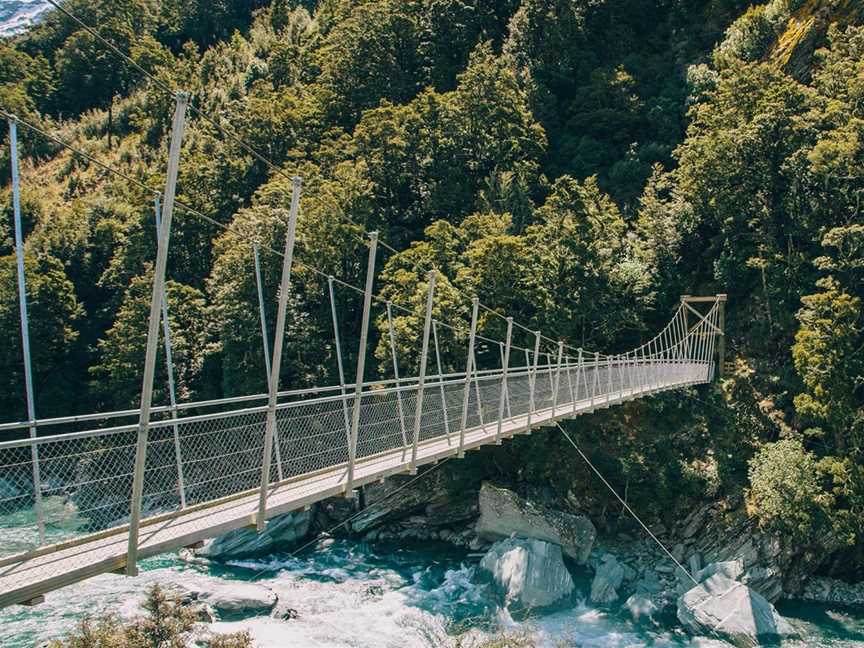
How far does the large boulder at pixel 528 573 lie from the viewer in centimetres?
1204

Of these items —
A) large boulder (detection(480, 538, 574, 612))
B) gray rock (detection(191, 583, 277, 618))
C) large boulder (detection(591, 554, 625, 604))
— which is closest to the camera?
gray rock (detection(191, 583, 277, 618))

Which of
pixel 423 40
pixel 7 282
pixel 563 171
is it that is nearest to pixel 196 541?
pixel 7 282

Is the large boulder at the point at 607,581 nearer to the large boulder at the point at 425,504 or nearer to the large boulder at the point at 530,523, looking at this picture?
the large boulder at the point at 530,523

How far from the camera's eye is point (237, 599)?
11.5 metres

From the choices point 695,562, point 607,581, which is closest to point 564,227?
point 695,562

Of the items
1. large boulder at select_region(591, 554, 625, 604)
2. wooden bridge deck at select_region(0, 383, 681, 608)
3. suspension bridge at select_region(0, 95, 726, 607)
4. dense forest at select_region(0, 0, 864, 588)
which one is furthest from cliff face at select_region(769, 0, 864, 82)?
wooden bridge deck at select_region(0, 383, 681, 608)

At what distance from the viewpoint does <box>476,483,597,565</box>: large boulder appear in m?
13.9

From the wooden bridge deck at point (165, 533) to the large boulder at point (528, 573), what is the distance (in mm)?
6377

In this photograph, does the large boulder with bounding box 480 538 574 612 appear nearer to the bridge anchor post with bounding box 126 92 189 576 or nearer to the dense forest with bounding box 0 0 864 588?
the dense forest with bounding box 0 0 864 588

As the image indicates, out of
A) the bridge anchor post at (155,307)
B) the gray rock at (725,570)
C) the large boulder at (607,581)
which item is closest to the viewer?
the bridge anchor post at (155,307)

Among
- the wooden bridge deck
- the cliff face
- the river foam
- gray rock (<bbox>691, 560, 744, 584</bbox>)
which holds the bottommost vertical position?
the river foam

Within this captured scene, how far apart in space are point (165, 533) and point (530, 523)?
10807 mm

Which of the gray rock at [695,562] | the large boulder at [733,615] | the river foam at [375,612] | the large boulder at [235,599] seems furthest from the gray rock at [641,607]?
the large boulder at [235,599]

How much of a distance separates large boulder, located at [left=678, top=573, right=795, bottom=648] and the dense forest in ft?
5.13
